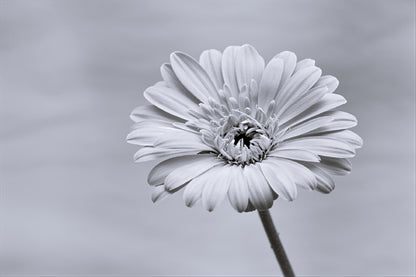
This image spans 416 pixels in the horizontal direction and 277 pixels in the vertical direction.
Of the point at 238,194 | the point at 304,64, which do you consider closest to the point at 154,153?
the point at 238,194

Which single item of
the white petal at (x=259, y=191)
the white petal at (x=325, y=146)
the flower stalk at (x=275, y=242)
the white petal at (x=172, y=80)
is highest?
the white petal at (x=172, y=80)

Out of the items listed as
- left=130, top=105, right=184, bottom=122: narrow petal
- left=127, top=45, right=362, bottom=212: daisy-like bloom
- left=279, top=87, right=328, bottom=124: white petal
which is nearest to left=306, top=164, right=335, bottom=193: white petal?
left=127, top=45, right=362, bottom=212: daisy-like bloom

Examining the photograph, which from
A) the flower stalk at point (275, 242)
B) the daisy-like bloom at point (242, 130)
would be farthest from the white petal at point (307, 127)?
the flower stalk at point (275, 242)

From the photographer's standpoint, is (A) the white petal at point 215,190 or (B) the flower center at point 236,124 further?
(B) the flower center at point 236,124

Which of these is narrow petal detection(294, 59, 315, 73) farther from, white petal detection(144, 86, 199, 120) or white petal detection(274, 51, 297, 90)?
white petal detection(144, 86, 199, 120)

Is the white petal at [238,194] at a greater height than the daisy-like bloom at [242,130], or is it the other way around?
the daisy-like bloom at [242,130]

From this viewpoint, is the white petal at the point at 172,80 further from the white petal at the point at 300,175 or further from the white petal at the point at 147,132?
the white petal at the point at 300,175

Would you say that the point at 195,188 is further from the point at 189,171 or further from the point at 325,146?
the point at 325,146
